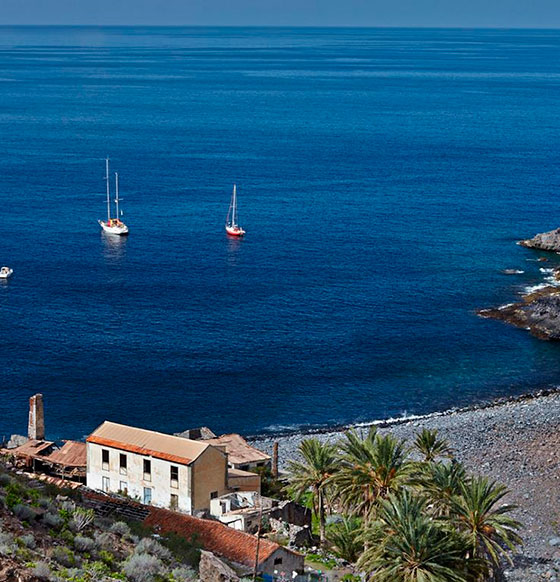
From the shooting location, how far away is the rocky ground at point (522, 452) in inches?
1880

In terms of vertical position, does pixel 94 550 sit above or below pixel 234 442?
above

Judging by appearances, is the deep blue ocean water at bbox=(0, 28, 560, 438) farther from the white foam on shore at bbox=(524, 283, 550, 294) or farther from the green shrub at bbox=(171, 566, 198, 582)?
the green shrub at bbox=(171, 566, 198, 582)

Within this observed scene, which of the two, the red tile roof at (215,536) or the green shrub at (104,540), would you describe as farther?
the red tile roof at (215,536)

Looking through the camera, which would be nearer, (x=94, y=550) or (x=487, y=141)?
(x=94, y=550)

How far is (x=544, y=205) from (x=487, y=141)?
2420 inches

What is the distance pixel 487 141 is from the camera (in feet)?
652

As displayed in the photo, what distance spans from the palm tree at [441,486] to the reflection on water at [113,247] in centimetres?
7366

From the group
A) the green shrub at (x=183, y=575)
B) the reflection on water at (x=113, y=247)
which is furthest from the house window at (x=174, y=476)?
the reflection on water at (x=113, y=247)

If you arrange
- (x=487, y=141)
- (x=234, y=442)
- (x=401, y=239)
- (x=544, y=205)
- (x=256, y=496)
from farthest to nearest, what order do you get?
(x=487, y=141) → (x=544, y=205) → (x=401, y=239) → (x=234, y=442) → (x=256, y=496)

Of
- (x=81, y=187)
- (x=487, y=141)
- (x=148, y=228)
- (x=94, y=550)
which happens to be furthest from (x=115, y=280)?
(x=487, y=141)

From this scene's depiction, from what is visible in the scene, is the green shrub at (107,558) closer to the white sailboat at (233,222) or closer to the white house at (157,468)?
the white house at (157,468)

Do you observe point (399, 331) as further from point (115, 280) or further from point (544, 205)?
point (544, 205)

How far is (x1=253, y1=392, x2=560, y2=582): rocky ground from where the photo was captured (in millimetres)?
47750

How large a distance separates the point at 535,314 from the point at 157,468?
51.8m
